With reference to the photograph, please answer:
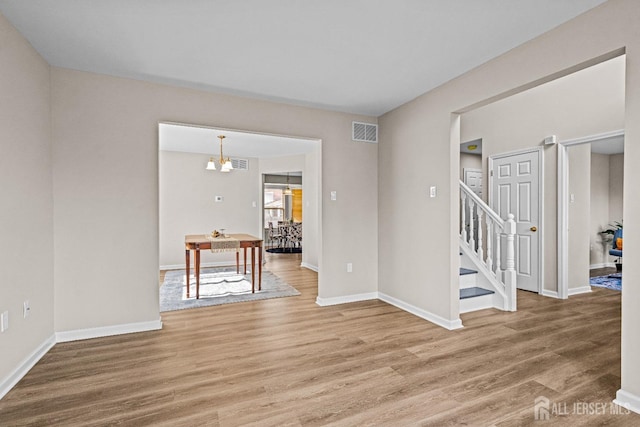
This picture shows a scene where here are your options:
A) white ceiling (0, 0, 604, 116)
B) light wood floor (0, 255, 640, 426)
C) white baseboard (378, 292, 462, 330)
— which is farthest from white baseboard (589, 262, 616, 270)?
white ceiling (0, 0, 604, 116)

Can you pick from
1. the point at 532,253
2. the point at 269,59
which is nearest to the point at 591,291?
the point at 532,253

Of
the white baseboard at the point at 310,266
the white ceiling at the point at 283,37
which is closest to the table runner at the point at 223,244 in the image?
the white ceiling at the point at 283,37

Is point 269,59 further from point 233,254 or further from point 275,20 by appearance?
point 233,254

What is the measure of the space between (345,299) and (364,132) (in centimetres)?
220

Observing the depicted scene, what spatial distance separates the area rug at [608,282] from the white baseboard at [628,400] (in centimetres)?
377

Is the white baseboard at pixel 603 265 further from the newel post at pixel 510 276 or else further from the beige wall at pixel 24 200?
the beige wall at pixel 24 200

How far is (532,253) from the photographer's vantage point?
4609mm

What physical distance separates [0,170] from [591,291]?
661 cm

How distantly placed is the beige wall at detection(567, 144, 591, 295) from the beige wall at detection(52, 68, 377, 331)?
4508 millimetres

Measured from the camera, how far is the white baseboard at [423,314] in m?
3.23

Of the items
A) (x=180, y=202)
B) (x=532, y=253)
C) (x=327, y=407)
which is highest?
(x=180, y=202)

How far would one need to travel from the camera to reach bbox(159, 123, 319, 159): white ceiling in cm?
501

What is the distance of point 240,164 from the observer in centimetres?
721

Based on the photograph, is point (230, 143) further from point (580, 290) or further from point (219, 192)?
point (580, 290)
